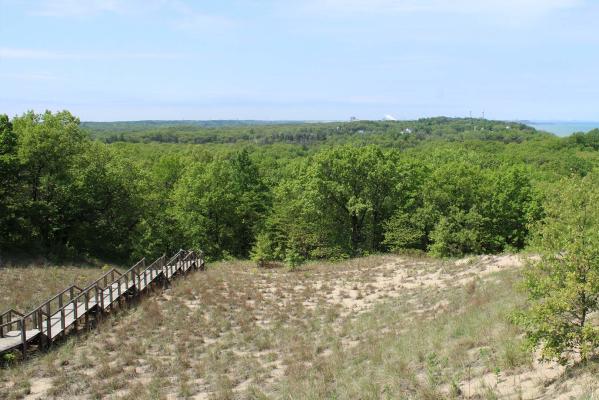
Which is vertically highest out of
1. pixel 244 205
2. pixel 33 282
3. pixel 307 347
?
pixel 307 347

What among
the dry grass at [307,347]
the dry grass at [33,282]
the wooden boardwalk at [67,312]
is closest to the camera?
the dry grass at [307,347]

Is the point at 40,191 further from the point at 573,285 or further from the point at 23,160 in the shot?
the point at 573,285

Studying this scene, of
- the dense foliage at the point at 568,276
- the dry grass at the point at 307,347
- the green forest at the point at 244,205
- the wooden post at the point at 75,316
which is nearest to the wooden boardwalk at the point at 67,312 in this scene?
the wooden post at the point at 75,316

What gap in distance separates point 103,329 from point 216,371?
5.57m

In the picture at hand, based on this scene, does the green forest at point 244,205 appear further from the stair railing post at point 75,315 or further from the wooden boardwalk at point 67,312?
the stair railing post at point 75,315

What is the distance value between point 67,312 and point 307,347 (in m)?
8.35

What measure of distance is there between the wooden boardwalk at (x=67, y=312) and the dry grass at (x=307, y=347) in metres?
0.69

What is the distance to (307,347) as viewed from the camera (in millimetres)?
13250

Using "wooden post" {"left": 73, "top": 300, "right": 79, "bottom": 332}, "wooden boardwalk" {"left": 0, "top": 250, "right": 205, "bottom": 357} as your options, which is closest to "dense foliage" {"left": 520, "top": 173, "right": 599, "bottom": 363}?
"wooden boardwalk" {"left": 0, "top": 250, "right": 205, "bottom": 357}

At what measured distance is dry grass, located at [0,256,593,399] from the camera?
9.41 meters

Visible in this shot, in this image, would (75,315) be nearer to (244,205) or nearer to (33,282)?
(33,282)

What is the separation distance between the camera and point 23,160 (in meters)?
30.6

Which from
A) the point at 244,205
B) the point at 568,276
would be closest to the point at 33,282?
the point at 568,276

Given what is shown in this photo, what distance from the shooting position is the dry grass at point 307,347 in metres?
9.41
